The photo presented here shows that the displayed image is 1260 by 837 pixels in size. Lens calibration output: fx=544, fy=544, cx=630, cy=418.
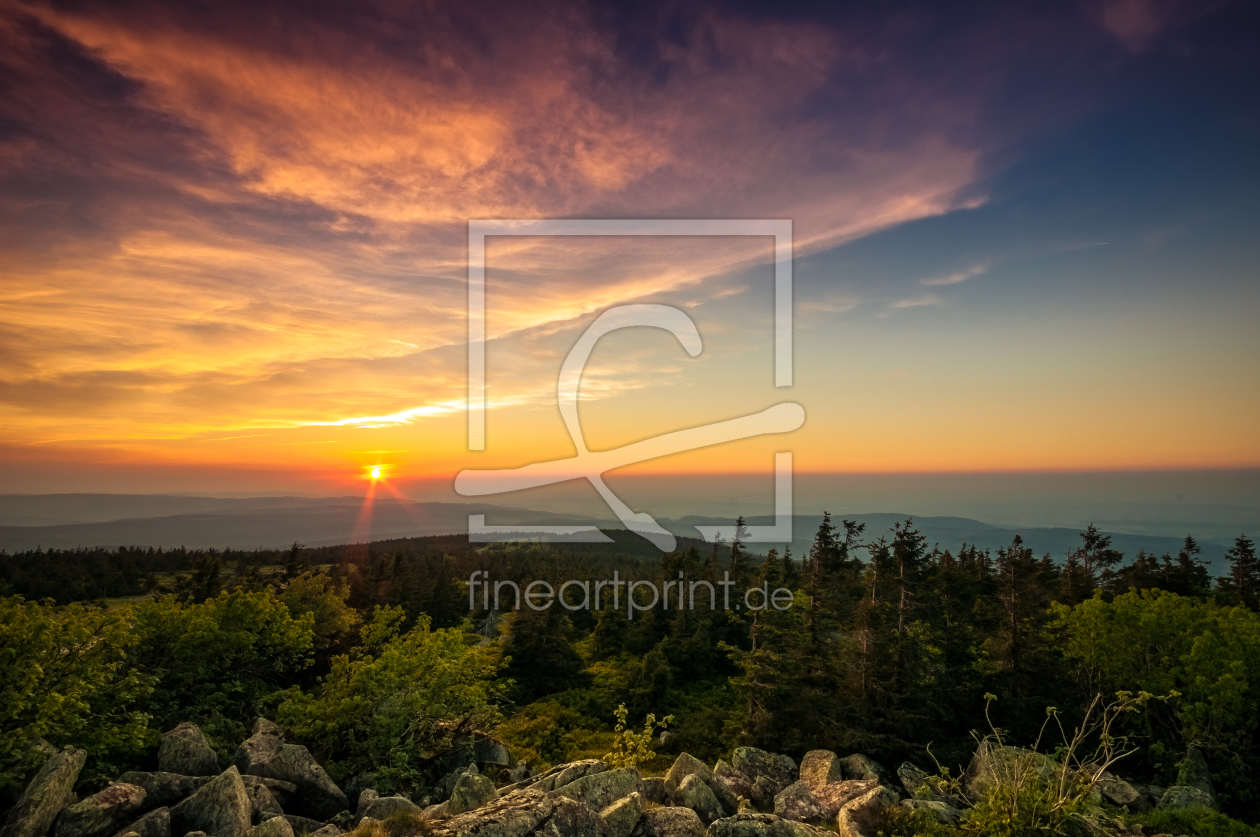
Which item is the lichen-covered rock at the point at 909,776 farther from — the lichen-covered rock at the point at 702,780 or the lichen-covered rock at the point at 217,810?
the lichen-covered rock at the point at 217,810

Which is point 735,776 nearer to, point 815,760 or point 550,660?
point 815,760

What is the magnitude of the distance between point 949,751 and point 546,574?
55.0 m

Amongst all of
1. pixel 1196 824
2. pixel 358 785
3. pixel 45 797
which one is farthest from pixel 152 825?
pixel 1196 824

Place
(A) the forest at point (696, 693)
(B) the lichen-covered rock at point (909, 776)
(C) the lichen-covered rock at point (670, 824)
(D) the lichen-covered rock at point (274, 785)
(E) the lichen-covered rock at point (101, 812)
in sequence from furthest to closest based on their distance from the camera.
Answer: (B) the lichen-covered rock at point (909, 776) → (A) the forest at point (696, 693) → (D) the lichen-covered rock at point (274, 785) → (C) the lichen-covered rock at point (670, 824) → (E) the lichen-covered rock at point (101, 812)

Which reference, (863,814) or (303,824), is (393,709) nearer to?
(303,824)

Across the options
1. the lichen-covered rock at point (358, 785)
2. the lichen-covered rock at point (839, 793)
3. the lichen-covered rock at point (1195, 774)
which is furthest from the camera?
the lichen-covered rock at point (1195, 774)

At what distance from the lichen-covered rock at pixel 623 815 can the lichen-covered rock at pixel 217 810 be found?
10.4 m

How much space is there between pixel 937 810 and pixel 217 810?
22.1 metres

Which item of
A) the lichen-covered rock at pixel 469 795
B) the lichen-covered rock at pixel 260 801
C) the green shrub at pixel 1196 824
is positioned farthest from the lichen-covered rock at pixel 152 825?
the green shrub at pixel 1196 824

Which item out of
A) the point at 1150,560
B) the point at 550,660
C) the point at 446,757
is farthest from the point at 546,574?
the point at 1150,560

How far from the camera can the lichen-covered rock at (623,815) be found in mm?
15652

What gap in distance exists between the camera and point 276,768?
2050 cm

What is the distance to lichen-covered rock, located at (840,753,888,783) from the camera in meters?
25.0

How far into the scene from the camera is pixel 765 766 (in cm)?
2570
